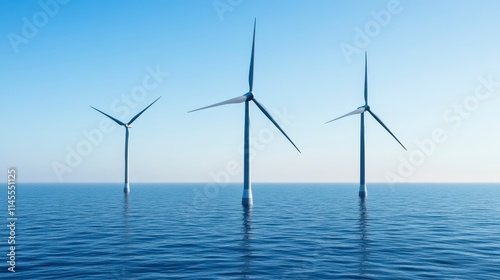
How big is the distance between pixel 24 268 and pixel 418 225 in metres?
47.6

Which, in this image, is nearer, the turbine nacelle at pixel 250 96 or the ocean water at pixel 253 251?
the ocean water at pixel 253 251

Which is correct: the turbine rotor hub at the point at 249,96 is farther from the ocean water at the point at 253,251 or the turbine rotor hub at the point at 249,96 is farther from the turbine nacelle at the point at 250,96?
the ocean water at the point at 253,251

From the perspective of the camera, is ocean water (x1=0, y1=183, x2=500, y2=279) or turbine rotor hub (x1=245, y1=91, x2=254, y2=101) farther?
turbine rotor hub (x1=245, y1=91, x2=254, y2=101)

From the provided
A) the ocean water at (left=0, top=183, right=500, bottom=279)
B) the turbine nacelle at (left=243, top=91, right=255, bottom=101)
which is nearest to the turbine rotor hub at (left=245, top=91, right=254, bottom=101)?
the turbine nacelle at (left=243, top=91, right=255, bottom=101)

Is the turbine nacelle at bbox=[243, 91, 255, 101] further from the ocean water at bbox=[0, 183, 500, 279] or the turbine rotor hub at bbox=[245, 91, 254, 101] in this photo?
the ocean water at bbox=[0, 183, 500, 279]

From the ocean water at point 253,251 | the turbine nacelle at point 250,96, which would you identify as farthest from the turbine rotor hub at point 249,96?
the ocean water at point 253,251

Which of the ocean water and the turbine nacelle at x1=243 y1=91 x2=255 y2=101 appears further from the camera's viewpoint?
the turbine nacelle at x1=243 y1=91 x2=255 y2=101

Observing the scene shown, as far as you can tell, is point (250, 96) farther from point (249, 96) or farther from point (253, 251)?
point (253, 251)

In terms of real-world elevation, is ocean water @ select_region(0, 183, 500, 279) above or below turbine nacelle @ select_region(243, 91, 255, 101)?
below

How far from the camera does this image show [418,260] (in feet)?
97.3

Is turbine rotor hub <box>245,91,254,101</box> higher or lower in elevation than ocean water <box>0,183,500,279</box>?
higher

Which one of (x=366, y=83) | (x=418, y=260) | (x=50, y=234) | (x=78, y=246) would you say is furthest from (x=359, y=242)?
(x=366, y=83)

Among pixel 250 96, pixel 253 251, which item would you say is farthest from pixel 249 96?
pixel 253 251

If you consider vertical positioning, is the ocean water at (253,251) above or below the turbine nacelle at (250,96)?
below
